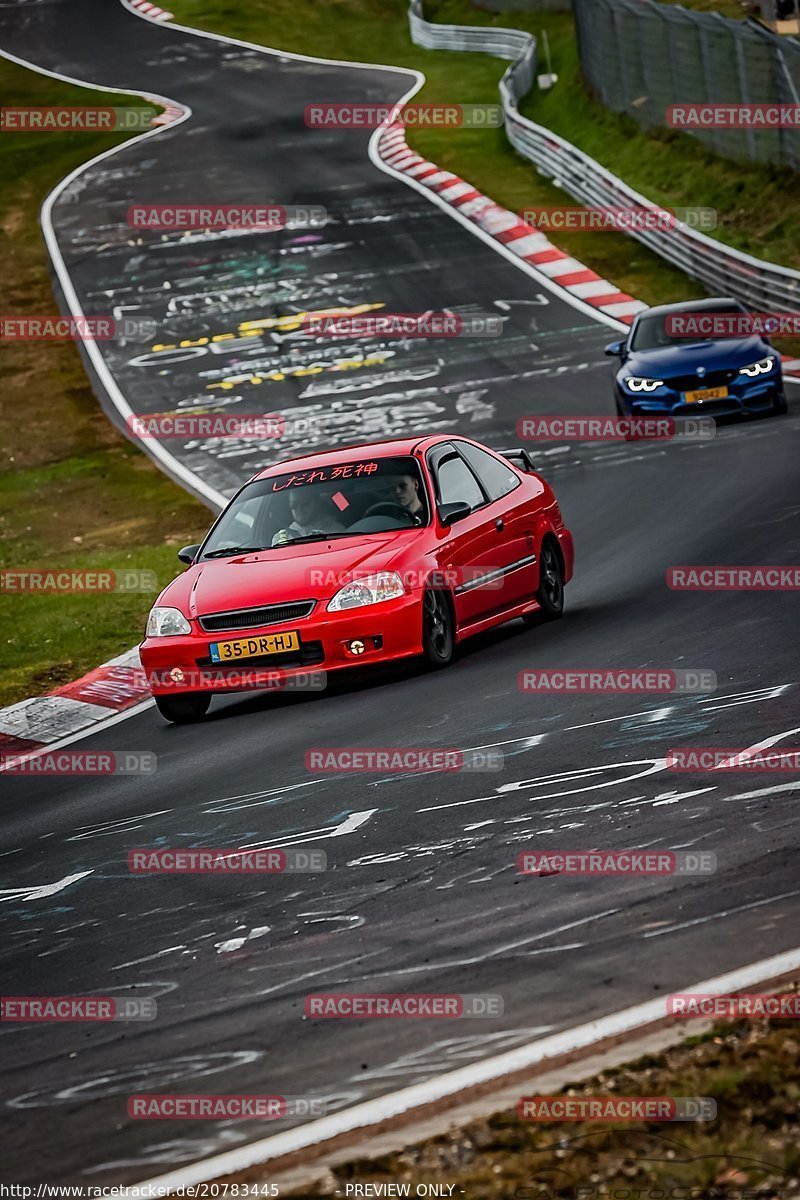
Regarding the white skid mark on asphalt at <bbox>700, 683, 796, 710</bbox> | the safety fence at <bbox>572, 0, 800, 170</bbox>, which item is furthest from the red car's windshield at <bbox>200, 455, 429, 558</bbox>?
the safety fence at <bbox>572, 0, 800, 170</bbox>

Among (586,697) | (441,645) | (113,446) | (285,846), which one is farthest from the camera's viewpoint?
(113,446)

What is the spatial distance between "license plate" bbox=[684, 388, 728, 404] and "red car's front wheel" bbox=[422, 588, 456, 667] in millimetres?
8922

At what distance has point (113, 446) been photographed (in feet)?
75.8

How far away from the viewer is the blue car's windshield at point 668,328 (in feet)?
67.2

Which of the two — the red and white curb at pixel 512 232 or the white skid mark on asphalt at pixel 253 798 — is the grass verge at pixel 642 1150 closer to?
the white skid mark on asphalt at pixel 253 798

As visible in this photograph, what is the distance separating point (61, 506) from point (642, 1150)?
17.0 meters

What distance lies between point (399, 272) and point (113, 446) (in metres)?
8.62

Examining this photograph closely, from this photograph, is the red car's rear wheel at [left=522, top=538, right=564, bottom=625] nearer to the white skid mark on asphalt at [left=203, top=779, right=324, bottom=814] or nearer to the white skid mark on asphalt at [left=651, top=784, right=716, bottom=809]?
the white skid mark on asphalt at [left=203, top=779, right=324, bottom=814]

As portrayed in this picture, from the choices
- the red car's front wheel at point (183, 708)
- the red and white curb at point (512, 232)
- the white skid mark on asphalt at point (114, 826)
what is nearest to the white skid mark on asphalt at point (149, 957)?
the white skid mark on asphalt at point (114, 826)

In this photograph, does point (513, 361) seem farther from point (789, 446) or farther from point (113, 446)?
point (789, 446)

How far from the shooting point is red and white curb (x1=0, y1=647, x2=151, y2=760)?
38.1 feet

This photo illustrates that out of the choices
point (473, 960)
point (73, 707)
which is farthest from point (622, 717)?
point (73, 707)

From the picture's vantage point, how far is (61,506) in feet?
66.5

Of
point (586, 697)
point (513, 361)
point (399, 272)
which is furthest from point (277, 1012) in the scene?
point (399, 272)
